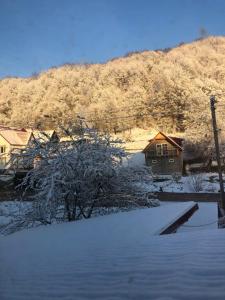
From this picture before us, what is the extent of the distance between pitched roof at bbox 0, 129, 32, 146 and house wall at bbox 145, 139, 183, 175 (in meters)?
15.7

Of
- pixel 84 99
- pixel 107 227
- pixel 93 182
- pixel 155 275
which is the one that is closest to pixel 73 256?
pixel 155 275

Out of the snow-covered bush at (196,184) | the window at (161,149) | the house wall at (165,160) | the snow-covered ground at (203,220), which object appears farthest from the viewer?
the window at (161,149)

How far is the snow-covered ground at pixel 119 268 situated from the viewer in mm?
5762

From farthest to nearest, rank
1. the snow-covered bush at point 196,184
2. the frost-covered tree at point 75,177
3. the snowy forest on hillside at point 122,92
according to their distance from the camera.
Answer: the snowy forest on hillside at point 122,92
the snow-covered bush at point 196,184
the frost-covered tree at point 75,177

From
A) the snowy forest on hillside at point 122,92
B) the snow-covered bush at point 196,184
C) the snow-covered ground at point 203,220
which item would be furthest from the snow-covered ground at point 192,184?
the snowy forest on hillside at point 122,92

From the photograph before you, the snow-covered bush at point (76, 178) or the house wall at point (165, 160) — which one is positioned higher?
the house wall at point (165, 160)

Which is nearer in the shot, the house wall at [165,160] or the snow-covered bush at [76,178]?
the snow-covered bush at [76,178]

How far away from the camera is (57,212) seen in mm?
17672

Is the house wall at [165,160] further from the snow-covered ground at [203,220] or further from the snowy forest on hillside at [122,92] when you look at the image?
the snow-covered ground at [203,220]

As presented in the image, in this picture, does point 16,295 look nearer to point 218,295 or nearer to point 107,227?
point 218,295

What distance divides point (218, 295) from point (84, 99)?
305ft

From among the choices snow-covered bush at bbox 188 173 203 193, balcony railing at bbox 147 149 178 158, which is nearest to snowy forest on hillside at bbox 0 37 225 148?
balcony railing at bbox 147 149 178 158

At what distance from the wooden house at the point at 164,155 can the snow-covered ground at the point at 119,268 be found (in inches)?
1798

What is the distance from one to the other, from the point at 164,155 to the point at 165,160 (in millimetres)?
649
